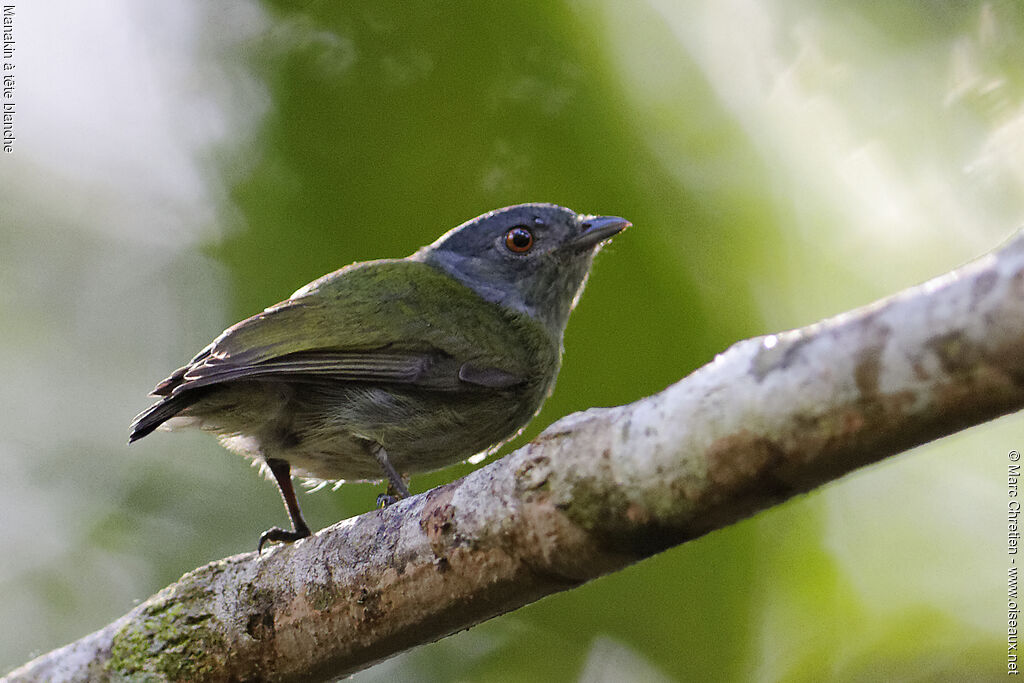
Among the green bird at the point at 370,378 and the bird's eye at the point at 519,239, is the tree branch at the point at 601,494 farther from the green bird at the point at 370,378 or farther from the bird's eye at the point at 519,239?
the bird's eye at the point at 519,239

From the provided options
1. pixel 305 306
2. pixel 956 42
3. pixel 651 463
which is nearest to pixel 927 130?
pixel 956 42

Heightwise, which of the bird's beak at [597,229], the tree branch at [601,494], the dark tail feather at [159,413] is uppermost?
the bird's beak at [597,229]

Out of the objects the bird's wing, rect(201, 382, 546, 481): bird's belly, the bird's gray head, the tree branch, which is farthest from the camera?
the bird's gray head

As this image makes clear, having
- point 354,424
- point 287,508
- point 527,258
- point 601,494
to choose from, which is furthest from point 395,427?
point 601,494

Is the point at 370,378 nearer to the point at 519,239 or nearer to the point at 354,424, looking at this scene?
the point at 354,424

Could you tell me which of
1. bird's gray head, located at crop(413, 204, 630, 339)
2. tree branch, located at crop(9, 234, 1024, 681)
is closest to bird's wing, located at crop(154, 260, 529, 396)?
bird's gray head, located at crop(413, 204, 630, 339)

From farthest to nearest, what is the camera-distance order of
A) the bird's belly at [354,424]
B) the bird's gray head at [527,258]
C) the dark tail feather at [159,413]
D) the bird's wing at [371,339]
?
the bird's gray head at [527,258] < the bird's belly at [354,424] < the bird's wing at [371,339] < the dark tail feather at [159,413]

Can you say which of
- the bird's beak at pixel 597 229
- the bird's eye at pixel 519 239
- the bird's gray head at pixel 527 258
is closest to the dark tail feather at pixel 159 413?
the bird's gray head at pixel 527 258

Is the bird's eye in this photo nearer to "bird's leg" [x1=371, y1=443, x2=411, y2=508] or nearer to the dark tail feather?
"bird's leg" [x1=371, y1=443, x2=411, y2=508]

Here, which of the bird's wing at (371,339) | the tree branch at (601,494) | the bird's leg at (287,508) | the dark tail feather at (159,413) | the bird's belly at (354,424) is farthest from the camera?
the bird's leg at (287,508)
